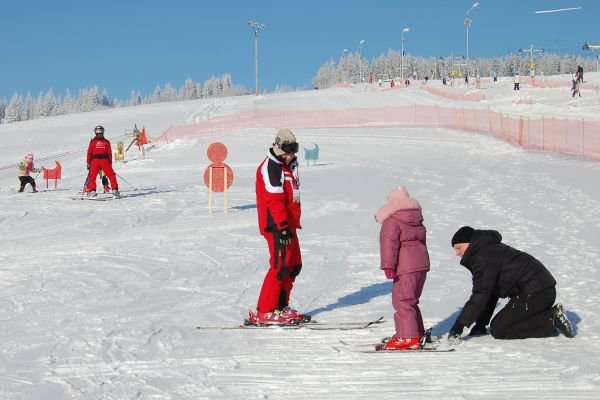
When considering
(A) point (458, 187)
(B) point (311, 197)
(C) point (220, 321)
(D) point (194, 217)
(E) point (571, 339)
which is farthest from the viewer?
(A) point (458, 187)

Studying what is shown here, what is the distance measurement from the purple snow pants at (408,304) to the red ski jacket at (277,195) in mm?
1109

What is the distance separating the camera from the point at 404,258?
627 cm

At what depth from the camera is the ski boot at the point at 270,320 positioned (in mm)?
7113

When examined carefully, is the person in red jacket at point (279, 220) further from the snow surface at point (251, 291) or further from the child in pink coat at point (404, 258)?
the child in pink coat at point (404, 258)

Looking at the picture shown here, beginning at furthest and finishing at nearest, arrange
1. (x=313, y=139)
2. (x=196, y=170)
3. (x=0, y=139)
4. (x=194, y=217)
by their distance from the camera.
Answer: (x=0, y=139) → (x=313, y=139) → (x=196, y=170) → (x=194, y=217)

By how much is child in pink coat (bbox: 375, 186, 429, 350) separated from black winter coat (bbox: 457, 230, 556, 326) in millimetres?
357

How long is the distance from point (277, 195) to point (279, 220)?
198 millimetres

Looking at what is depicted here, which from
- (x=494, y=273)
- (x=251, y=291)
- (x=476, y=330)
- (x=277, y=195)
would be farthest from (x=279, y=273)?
(x=251, y=291)

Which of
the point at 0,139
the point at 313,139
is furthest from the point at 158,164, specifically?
the point at 0,139

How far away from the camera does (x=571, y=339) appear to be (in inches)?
253

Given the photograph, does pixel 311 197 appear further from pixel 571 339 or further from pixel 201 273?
pixel 571 339

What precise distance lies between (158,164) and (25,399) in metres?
25.0

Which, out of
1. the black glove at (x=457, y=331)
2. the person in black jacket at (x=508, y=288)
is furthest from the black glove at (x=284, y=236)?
the black glove at (x=457, y=331)

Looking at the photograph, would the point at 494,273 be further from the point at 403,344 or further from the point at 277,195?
the point at 277,195
